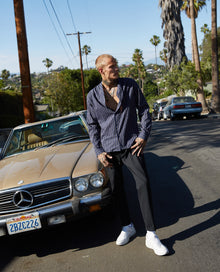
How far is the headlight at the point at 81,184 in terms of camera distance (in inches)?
138

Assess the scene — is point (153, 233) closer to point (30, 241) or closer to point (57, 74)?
point (30, 241)

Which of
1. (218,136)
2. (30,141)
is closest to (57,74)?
(218,136)

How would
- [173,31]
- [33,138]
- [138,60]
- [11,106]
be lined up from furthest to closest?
1. [138,60]
2. [173,31]
3. [11,106]
4. [33,138]

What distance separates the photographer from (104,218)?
161 inches

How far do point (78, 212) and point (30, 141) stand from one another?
2.17 m

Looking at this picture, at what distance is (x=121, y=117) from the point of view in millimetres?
3250

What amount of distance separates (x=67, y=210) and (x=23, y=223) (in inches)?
18.1

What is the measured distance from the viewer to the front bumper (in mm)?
3383

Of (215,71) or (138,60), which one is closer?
(215,71)

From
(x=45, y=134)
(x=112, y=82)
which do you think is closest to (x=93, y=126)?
(x=112, y=82)

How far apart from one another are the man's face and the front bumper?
3.94 ft

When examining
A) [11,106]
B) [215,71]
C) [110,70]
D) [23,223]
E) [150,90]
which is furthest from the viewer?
[150,90]

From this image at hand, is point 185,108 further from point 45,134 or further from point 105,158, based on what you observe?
point 105,158

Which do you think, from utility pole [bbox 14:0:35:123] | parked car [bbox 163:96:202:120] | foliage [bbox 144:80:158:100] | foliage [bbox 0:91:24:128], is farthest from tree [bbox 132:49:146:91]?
utility pole [bbox 14:0:35:123]
